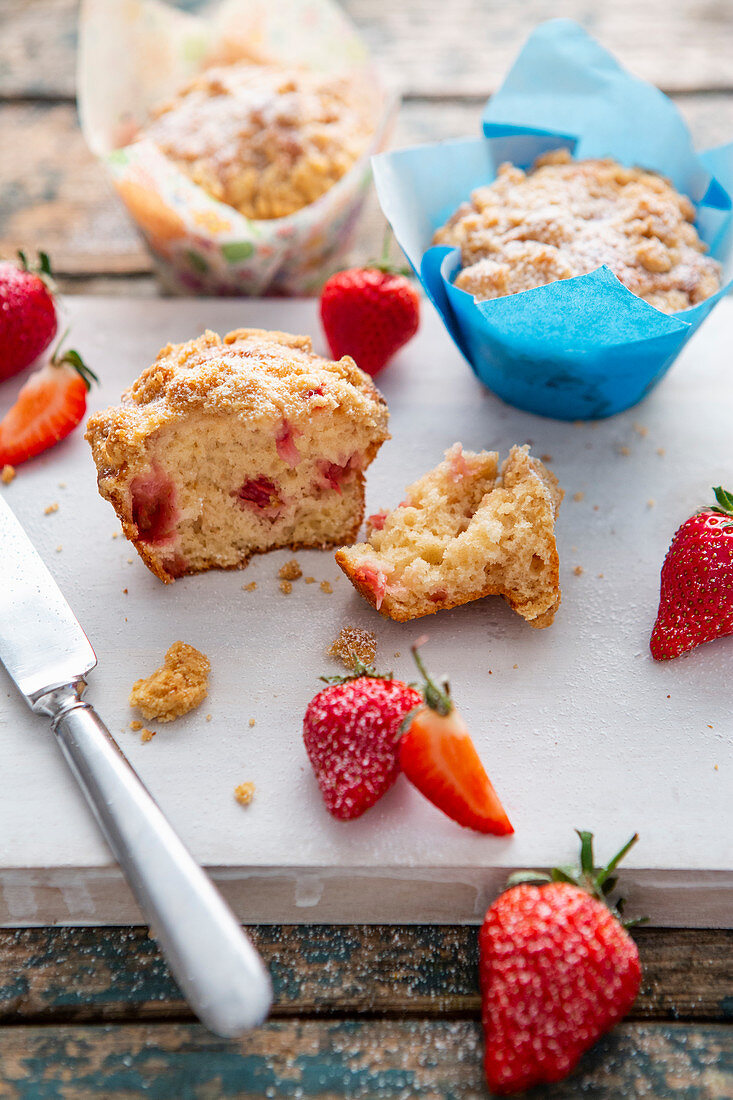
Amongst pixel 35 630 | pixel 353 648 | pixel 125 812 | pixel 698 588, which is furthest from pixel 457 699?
pixel 35 630

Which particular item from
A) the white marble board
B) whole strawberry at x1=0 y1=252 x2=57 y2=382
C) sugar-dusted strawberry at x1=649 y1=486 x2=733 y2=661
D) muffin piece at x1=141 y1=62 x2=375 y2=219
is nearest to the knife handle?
the white marble board

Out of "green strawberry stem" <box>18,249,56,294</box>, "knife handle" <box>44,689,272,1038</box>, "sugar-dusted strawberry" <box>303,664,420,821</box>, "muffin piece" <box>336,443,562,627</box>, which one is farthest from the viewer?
"green strawberry stem" <box>18,249,56,294</box>

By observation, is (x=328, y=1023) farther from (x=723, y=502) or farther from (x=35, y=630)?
(x=723, y=502)

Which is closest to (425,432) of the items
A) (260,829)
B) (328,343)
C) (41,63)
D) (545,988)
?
(328,343)

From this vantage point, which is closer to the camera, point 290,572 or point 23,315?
point 290,572

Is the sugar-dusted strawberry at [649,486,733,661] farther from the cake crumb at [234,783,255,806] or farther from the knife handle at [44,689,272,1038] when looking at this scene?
the knife handle at [44,689,272,1038]
